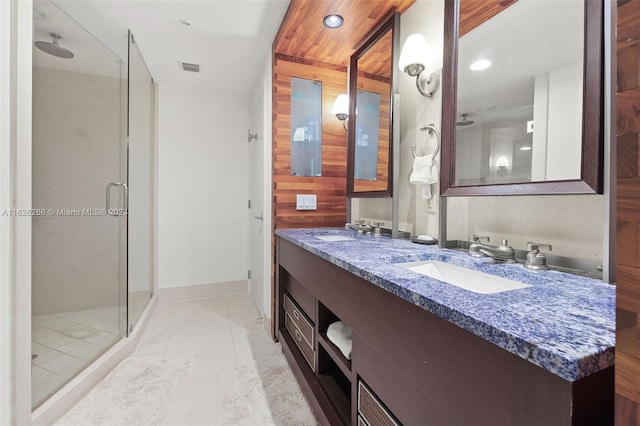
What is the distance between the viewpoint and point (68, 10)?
176 cm

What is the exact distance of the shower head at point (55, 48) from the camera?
5.25 ft

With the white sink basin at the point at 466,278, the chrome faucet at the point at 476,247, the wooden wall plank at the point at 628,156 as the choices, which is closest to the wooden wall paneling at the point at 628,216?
the wooden wall plank at the point at 628,156

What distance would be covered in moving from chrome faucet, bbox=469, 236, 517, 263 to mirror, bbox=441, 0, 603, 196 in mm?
199

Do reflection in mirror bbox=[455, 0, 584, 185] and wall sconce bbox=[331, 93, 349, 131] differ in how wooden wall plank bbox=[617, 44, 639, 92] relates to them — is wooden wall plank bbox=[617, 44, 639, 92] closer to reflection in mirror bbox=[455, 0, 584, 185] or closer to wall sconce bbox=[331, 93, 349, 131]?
reflection in mirror bbox=[455, 0, 584, 185]

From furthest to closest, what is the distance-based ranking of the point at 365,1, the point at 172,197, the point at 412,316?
1. the point at 172,197
2. the point at 365,1
3. the point at 412,316

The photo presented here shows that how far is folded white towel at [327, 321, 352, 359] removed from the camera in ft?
3.90

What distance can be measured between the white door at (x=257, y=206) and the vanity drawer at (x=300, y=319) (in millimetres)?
636

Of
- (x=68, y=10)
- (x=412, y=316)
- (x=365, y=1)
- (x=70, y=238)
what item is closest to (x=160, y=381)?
(x=70, y=238)

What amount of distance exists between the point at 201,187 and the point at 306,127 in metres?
1.62

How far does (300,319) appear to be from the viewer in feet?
5.54

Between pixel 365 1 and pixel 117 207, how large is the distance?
2156 mm

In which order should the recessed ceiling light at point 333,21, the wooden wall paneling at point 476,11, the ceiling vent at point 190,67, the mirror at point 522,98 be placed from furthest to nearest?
the ceiling vent at point 190,67, the recessed ceiling light at point 333,21, the wooden wall paneling at point 476,11, the mirror at point 522,98

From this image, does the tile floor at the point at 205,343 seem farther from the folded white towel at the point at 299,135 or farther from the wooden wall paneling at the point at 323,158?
the folded white towel at the point at 299,135

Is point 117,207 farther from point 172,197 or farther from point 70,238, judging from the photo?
point 172,197
